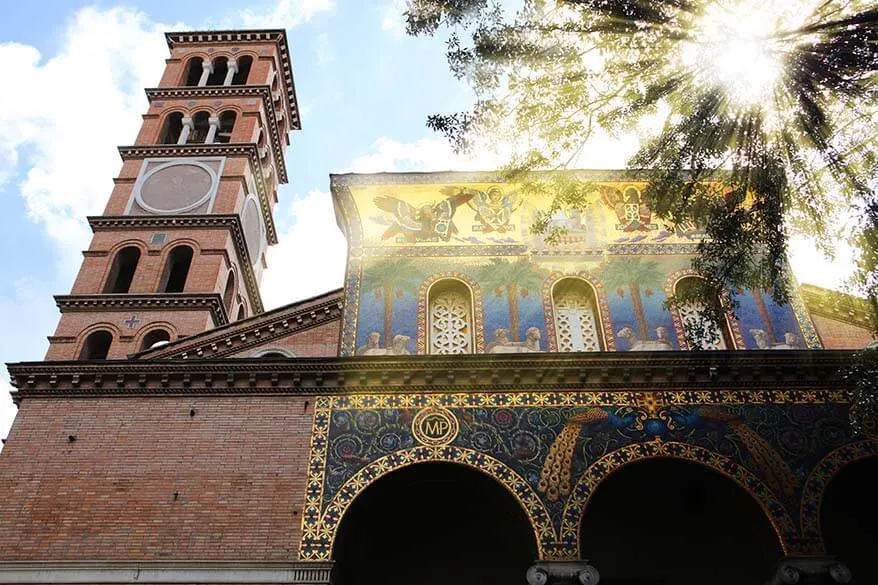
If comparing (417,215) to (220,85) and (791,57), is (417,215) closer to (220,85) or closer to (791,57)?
(791,57)

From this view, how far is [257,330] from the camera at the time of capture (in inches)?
604

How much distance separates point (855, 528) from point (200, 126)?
2047cm

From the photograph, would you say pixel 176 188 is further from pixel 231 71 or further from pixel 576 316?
pixel 576 316

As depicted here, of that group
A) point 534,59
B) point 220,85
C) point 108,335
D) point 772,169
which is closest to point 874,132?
point 772,169

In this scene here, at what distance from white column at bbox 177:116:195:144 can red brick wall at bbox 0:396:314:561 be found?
12169mm

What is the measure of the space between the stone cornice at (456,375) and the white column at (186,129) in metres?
11.8

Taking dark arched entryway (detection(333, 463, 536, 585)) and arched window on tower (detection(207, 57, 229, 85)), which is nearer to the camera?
dark arched entryway (detection(333, 463, 536, 585))

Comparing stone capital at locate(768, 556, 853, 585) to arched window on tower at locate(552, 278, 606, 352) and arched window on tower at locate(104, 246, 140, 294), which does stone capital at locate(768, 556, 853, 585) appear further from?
arched window on tower at locate(104, 246, 140, 294)

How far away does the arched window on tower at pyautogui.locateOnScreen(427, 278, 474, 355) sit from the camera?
14703mm

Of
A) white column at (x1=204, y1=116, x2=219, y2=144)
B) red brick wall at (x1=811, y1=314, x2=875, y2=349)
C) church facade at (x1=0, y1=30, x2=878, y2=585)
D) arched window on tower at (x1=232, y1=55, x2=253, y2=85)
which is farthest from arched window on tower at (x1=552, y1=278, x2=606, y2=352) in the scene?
arched window on tower at (x1=232, y1=55, x2=253, y2=85)

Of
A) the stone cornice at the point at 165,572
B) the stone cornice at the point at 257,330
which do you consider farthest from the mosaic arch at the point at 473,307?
the stone cornice at the point at 165,572

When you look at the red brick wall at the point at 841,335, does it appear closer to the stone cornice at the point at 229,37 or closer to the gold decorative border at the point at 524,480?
the gold decorative border at the point at 524,480

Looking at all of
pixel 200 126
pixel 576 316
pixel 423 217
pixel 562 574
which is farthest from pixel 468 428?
pixel 200 126

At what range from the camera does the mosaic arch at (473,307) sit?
14.5 metres
